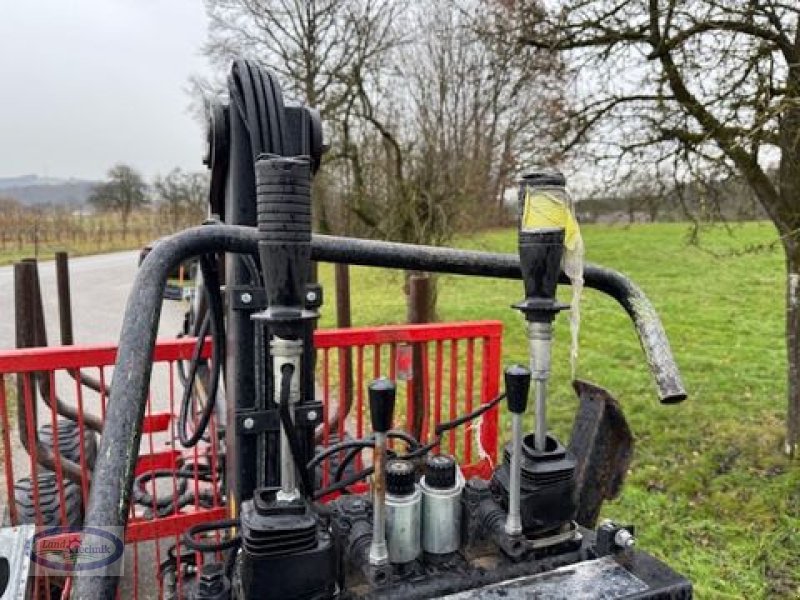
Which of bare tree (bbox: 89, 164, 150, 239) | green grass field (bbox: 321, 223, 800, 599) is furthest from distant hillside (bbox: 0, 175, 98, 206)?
green grass field (bbox: 321, 223, 800, 599)

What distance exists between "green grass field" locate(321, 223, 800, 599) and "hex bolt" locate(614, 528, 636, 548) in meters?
1.97

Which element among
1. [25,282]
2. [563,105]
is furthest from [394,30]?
[25,282]

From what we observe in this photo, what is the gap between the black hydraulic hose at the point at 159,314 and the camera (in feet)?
2.64

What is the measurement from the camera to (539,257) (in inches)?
46.1

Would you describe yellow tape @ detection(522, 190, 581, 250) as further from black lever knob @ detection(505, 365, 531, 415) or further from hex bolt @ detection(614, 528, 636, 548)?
hex bolt @ detection(614, 528, 636, 548)

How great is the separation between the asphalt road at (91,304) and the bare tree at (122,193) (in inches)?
599

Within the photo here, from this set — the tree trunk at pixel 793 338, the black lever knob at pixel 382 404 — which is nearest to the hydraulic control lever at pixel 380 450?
the black lever knob at pixel 382 404

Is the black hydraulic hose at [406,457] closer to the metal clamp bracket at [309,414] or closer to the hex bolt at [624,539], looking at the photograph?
the metal clamp bracket at [309,414]

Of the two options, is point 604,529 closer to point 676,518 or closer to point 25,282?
point 676,518

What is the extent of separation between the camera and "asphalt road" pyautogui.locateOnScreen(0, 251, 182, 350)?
9.69 metres

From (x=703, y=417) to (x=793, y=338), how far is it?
1453 millimetres

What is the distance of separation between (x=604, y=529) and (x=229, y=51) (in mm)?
17581

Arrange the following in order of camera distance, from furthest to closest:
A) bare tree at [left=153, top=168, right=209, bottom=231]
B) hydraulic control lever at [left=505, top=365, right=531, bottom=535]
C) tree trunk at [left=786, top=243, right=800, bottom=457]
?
bare tree at [left=153, top=168, right=209, bottom=231] → tree trunk at [left=786, top=243, right=800, bottom=457] → hydraulic control lever at [left=505, top=365, right=531, bottom=535]

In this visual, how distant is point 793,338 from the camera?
4090 millimetres
